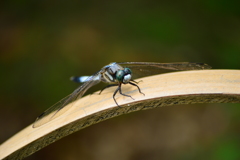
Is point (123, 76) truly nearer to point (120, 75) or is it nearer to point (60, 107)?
point (120, 75)

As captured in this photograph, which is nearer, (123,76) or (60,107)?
(60,107)

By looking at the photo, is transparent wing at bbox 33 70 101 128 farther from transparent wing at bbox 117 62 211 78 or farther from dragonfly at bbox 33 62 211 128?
transparent wing at bbox 117 62 211 78

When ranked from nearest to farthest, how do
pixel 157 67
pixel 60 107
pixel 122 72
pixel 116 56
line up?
pixel 60 107 → pixel 122 72 → pixel 157 67 → pixel 116 56

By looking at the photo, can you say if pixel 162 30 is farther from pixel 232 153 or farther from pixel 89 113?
pixel 89 113

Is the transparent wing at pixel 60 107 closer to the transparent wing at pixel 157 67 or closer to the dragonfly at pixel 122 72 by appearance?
the dragonfly at pixel 122 72

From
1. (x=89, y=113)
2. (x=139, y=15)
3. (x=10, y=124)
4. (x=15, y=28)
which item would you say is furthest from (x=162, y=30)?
(x=89, y=113)

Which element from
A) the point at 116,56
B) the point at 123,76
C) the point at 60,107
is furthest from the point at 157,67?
the point at 116,56

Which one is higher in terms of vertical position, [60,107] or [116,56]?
[116,56]

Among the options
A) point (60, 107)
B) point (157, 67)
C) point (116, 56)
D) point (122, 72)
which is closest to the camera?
point (60, 107)
